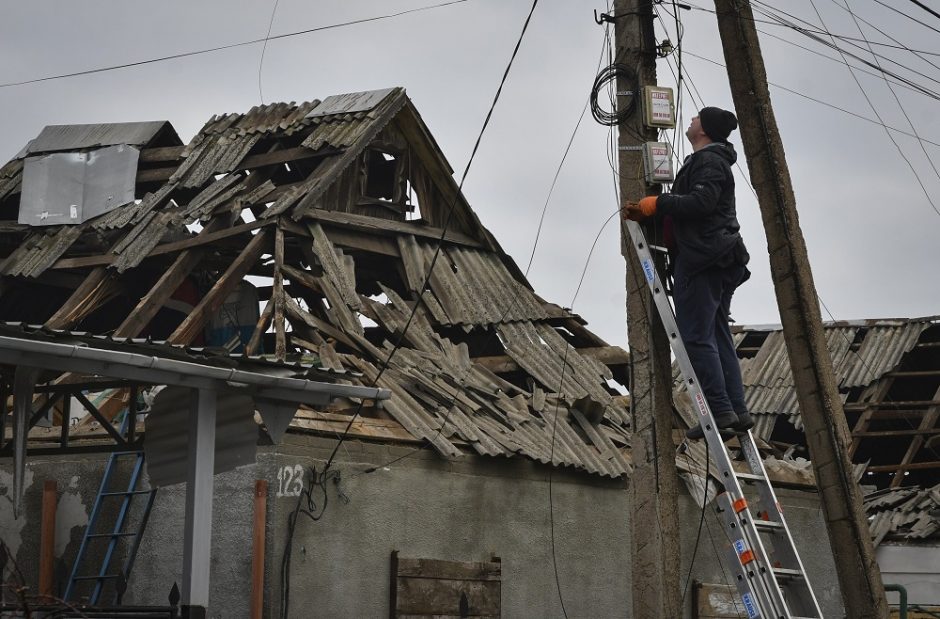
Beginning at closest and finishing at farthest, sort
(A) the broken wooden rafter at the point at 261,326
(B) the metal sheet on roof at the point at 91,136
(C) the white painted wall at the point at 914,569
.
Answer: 1. (A) the broken wooden rafter at the point at 261,326
2. (B) the metal sheet on roof at the point at 91,136
3. (C) the white painted wall at the point at 914,569

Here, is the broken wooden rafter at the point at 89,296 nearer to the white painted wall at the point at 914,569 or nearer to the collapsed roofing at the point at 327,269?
the collapsed roofing at the point at 327,269

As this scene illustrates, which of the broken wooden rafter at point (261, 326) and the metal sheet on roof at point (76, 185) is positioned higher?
the metal sheet on roof at point (76, 185)

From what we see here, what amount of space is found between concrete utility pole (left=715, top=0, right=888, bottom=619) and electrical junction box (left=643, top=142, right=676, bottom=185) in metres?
0.52

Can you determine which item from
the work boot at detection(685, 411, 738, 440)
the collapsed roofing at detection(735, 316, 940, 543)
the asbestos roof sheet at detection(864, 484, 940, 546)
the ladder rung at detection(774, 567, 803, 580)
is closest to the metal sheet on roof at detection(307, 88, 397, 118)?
the collapsed roofing at detection(735, 316, 940, 543)

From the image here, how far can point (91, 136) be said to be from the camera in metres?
18.9

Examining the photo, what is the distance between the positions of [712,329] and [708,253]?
1.56 ft

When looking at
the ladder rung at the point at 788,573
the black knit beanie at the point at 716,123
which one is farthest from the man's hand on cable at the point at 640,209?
the ladder rung at the point at 788,573

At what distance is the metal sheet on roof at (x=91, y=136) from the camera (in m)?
18.6

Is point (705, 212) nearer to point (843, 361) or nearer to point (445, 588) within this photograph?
point (445, 588)

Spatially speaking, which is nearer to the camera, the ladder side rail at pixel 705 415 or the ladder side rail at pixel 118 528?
the ladder side rail at pixel 705 415

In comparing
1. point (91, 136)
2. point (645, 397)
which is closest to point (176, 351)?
point (645, 397)

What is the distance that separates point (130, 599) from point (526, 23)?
6051mm

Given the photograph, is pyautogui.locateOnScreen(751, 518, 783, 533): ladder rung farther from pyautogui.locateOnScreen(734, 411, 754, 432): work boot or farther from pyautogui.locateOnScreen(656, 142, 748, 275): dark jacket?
pyautogui.locateOnScreen(656, 142, 748, 275): dark jacket

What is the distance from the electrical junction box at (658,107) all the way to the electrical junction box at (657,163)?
197 millimetres
